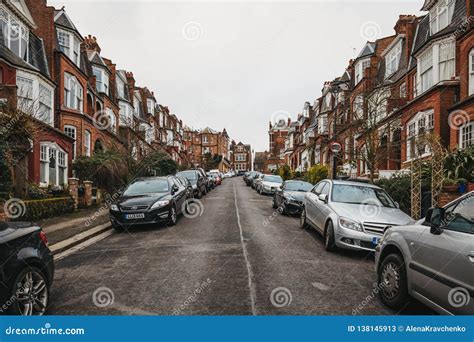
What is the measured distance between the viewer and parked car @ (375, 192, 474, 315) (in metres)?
3.11

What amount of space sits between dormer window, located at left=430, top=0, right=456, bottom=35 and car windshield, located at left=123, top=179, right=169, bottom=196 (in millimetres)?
17063

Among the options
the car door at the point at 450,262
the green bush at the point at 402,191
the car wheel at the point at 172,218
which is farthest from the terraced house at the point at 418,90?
the car wheel at the point at 172,218

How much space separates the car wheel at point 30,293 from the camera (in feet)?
11.2

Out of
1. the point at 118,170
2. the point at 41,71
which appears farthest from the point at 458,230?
the point at 41,71

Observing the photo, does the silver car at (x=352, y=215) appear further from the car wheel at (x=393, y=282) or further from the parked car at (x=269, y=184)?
the parked car at (x=269, y=184)

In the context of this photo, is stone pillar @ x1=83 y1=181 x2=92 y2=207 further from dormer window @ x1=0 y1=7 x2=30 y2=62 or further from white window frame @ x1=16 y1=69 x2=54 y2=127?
dormer window @ x1=0 y1=7 x2=30 y2=62

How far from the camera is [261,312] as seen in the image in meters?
3.89

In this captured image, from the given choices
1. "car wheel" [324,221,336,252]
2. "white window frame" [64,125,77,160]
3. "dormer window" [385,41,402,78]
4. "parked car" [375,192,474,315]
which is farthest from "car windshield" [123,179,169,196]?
"dormer window" [385,41,402,78]

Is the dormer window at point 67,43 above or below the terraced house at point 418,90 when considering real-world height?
above

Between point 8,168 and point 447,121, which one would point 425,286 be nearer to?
point 8,168

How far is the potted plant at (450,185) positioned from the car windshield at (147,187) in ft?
28.6

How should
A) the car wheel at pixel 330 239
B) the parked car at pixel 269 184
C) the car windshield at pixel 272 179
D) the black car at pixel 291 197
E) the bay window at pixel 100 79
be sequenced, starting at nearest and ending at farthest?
the car wheel at pixel 330 239 < the black car at pixel 291 197 < the parked car at pixel 269 184 < the car windshield at pixel 272 179 < the bay window at pixel 100 79

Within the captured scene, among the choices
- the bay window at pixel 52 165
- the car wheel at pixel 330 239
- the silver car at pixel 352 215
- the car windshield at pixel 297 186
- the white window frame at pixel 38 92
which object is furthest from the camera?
the bay window at pixel 52 165

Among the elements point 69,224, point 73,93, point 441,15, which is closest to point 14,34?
point 73,93
